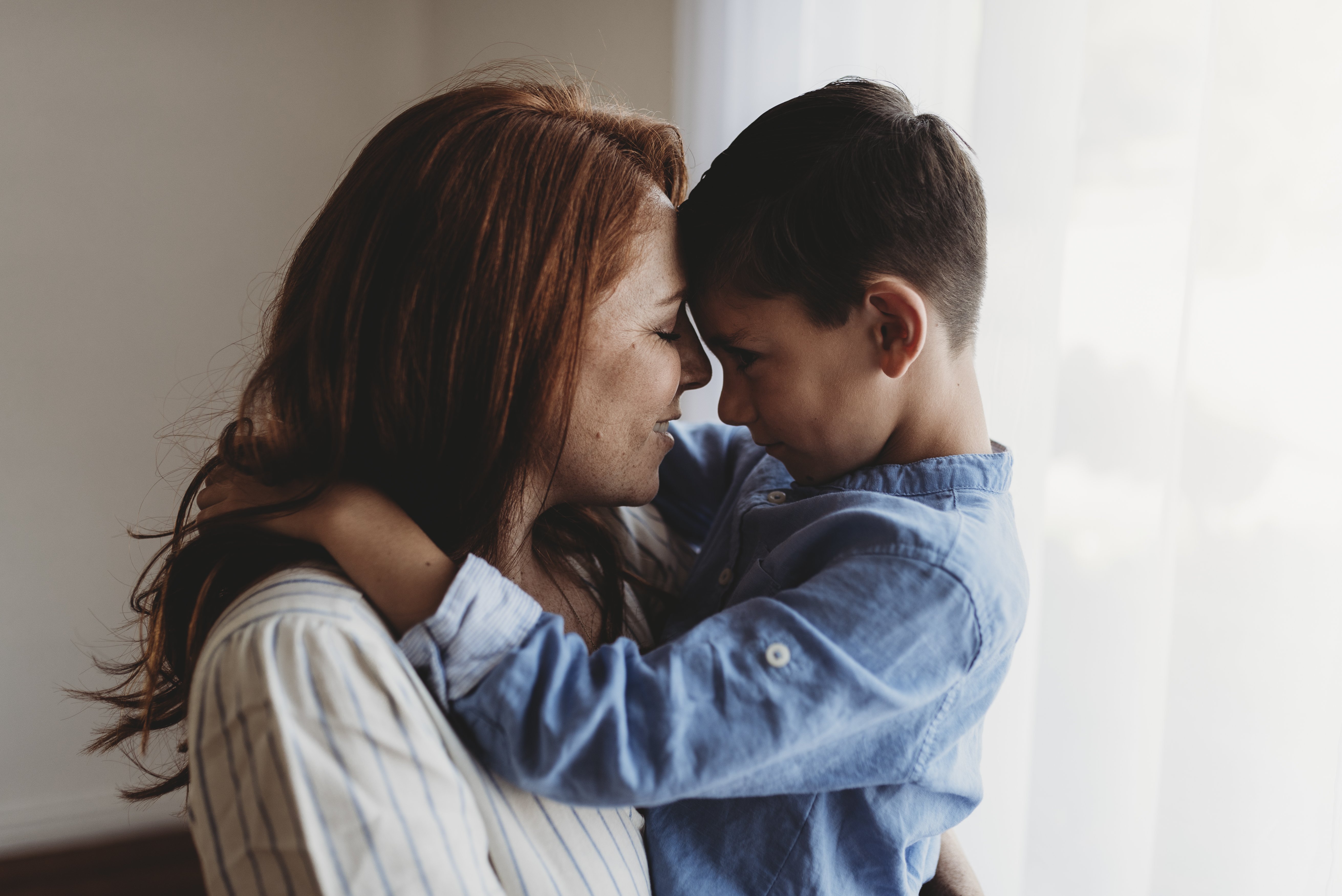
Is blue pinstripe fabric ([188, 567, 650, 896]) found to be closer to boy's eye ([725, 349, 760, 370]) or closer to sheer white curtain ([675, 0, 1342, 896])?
boy's eye ([725, 349, 760, 370])

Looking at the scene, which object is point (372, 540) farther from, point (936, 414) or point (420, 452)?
point (936, 414)

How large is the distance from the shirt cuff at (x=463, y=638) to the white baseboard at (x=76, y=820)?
2.26m

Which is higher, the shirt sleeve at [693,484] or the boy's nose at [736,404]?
the boy's nose at [736,404]

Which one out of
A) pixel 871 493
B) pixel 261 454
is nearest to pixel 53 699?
pixel 261 454

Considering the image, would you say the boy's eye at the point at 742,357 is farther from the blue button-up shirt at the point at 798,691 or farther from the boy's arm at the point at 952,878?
the boy's arm at the point at 952,878

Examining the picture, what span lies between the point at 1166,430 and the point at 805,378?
40 centimetres

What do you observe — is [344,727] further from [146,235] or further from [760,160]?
[146,235]

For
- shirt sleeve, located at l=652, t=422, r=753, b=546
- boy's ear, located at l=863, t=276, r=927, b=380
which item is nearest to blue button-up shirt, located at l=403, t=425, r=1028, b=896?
boy's ear, located at l=863, t=276, r=927, b=380

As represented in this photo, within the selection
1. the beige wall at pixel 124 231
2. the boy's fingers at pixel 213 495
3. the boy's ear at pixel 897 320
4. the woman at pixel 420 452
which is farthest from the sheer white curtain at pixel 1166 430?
the beige wall at pixel 124 231

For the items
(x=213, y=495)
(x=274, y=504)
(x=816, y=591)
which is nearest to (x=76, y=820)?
(x=213, y=495)

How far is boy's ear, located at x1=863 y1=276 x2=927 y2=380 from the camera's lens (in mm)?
902

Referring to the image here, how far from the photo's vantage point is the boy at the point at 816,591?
2.30ft

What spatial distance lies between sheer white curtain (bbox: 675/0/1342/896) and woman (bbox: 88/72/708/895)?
0.47 m

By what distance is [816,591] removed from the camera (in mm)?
771
